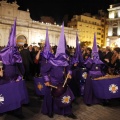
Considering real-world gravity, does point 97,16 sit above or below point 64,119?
above

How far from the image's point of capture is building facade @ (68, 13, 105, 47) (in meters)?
61.0

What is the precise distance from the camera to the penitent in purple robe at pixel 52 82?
562cm

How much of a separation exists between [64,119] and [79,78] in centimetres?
268

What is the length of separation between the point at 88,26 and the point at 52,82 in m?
59.7

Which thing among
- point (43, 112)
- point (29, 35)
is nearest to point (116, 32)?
point (29, 35)

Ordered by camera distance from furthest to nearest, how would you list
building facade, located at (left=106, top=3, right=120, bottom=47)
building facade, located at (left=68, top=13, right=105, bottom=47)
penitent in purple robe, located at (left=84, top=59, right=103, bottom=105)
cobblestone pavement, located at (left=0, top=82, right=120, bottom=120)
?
1. building facade, located at (left=68, top=13, right=105, bottom=47)
2. building facade, located at (left=106, top=3, right=120, bottom=47)
3. penitent in purple robe, located at (left=84, top=59, right=103, bottom=105)
4. cobblestone pavement, located at (left=0, top=82, right=120, bottom=120)

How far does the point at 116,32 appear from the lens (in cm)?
4159

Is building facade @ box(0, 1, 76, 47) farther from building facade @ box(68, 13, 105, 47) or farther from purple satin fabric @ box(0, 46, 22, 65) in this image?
purple satin fabric @ box(0, 46, 22, 65)

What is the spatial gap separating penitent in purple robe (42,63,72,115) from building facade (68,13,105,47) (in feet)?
174

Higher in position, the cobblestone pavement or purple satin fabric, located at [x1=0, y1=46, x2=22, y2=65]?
purple satin fabric, located at [x1=0, y1=46, x2=22, y2=65]

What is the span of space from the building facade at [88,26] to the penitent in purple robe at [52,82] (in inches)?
2091

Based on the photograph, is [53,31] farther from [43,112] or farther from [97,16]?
[43,112]

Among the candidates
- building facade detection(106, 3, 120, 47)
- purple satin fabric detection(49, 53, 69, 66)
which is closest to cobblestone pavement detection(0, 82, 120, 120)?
purple satin fabric detection(49, 53, 69, 66)

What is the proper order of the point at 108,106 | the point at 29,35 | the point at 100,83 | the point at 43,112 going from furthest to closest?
the point at 29,35 < the point at 108,106 < the point at 100,83 < the point at 43,112
